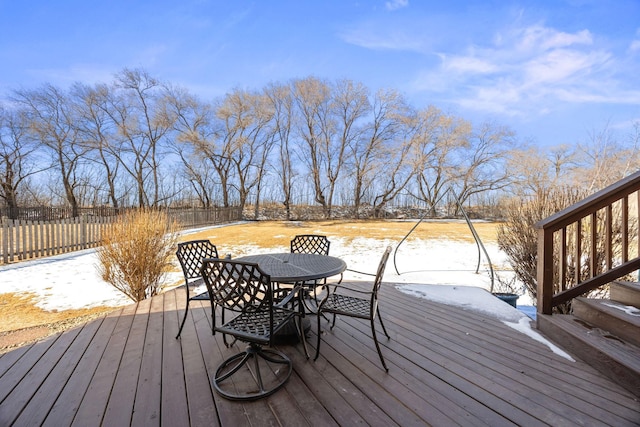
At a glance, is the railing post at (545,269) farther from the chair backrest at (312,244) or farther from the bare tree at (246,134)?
the bare tree at (246,134)

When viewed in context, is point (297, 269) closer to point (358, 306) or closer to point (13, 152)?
point (358, 306)

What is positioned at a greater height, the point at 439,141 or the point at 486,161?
the point at 439,141

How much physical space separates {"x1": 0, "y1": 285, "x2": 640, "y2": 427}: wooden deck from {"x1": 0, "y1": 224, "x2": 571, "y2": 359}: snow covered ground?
1.80 ft

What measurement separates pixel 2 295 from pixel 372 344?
5811 millimetres

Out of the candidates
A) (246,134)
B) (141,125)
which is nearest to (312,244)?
(246,134)

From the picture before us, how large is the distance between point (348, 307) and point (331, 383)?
0.53m

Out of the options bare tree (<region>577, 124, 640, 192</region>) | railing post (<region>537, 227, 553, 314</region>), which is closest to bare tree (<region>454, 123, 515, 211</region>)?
bare tree (<region>577, 124, 640, 192</region>)

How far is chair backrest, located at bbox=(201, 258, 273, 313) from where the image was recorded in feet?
5.24

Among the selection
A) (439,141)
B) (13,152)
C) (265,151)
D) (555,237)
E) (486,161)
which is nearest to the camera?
(555,237)

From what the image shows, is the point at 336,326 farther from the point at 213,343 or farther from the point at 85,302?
the point at 85,302

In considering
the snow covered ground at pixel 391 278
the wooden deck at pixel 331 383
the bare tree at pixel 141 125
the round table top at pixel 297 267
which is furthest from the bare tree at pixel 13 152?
the round table top at pixel 297 267

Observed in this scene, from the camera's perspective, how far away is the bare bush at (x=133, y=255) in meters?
3.69

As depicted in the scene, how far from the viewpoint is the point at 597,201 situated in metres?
2.20

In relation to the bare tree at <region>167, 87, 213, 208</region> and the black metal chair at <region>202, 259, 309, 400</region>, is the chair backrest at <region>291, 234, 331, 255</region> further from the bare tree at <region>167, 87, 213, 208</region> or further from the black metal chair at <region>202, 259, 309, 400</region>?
the bare tree at <region>167, 87, 213, 208</region>
